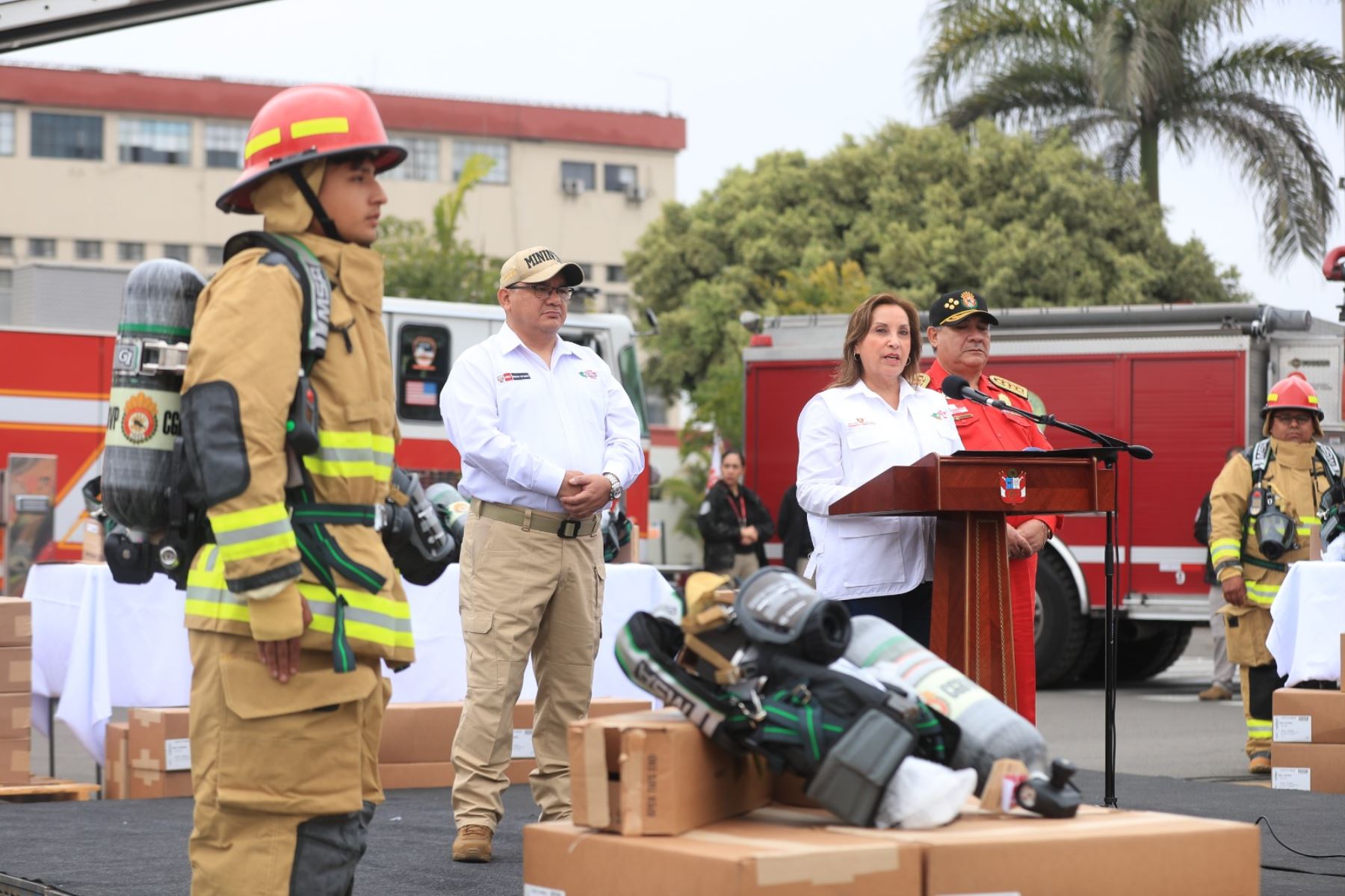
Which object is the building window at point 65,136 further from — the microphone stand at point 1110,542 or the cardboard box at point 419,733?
the microphone stand at point 1110,542

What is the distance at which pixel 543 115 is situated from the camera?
56.0 metres

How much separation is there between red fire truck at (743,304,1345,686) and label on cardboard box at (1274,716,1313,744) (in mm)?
6123

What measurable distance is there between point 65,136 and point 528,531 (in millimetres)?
47736

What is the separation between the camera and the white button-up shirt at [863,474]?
622 centimetres

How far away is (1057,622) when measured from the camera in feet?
49.6

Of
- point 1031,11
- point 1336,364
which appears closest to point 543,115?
point 1031,11

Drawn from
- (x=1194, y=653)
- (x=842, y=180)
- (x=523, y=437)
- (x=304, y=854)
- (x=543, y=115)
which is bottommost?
(x=1194, y=653)

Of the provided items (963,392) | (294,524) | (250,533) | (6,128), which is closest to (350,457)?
(294,524)

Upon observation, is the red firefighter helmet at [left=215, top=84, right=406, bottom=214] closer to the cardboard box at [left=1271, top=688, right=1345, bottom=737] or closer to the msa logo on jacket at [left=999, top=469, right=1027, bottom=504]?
the msa logo on jacket at [left=999, top=469, right=1027, bottom=504]

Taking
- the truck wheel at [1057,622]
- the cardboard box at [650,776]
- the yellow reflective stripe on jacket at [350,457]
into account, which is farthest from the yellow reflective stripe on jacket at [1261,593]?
the yellow reflective stripe on jacket at [350,457]

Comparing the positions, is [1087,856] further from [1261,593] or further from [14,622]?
[1261,593]

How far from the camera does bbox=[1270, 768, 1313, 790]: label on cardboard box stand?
28.1 feet

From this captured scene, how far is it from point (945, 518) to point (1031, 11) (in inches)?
945

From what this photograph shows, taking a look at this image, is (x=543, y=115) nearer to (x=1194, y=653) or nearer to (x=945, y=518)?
(x=1194, y=653)
